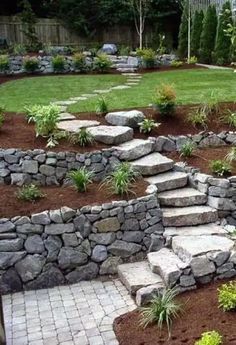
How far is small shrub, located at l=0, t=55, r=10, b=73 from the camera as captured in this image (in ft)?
49.5

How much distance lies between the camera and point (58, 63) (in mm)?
15648

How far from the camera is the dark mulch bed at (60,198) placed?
19.9 ft

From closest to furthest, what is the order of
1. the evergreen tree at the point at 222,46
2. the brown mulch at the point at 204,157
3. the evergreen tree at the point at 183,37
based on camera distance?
the brown mulch at the point at 204,157
the evergreen tree at the point at 222,46
the evergreen tree at the point at 183,37

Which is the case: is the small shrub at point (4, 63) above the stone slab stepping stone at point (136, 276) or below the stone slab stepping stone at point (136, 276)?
above

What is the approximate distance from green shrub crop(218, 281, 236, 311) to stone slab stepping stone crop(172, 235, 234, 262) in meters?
0.70

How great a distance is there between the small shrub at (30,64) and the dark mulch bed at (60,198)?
9503mm

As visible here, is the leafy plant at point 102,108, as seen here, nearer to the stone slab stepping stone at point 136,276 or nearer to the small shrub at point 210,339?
the stone slab stepping stone at point 136,276

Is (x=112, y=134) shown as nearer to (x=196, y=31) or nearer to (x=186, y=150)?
(x=186, y=150)

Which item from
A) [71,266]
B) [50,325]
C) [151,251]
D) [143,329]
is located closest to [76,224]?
[71,266]

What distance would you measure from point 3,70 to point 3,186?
9363 mm

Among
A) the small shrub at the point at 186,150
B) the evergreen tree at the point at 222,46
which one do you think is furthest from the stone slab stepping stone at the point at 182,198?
the evergreen tree at the point at 222,46

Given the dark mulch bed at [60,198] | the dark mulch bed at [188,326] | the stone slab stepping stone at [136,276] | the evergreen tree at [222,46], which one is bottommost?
the stone slab stepping stone at [136,276]

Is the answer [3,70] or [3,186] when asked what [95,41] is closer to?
[3,70]

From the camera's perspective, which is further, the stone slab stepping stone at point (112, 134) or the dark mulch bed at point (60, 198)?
the stone slab stepping stone at point (112, 134)
